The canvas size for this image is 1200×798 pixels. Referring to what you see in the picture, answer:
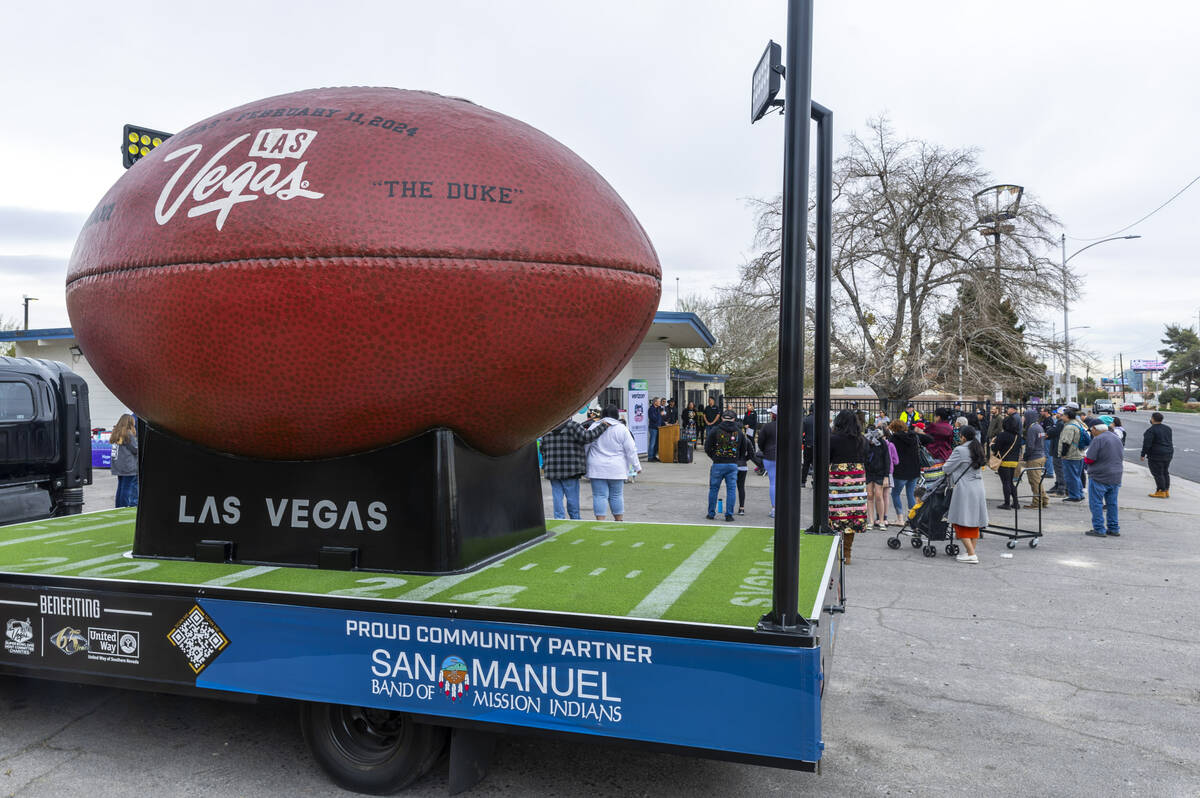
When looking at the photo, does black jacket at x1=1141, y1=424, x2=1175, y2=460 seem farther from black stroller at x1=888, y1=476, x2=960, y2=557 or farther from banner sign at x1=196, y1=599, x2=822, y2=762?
banner sign at x1=196, y1=599, x2=822, y2=762

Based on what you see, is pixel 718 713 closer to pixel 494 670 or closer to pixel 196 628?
pixel 494 670

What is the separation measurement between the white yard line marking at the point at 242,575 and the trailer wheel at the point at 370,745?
2.13 feet

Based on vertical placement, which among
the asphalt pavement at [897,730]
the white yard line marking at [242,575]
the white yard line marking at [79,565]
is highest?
the white yard line marking at [242,575]

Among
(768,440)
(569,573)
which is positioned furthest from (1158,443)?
(569,573)

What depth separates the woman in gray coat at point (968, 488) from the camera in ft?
29.2

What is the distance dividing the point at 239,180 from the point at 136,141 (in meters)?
3.93

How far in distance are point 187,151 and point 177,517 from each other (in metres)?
1.82

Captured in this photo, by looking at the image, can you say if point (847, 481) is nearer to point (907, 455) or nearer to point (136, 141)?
point (907, 455)

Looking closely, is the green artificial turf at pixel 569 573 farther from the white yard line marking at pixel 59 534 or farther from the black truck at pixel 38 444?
the black truck at pixel 38 444

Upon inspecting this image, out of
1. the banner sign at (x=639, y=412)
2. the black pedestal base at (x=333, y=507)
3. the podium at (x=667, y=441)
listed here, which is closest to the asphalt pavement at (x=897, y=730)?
the black pedestal base at (x=333, y=507)

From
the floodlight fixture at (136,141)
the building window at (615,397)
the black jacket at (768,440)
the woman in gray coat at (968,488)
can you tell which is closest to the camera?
the floodlight fixture at (136,141)

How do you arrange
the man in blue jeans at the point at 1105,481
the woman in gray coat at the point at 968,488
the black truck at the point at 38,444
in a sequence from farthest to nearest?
1. the man in blue jeans at the point at 1105,481
2. the woman in gray coat at the point at 968,488
3. the black truck at the point at 38,444

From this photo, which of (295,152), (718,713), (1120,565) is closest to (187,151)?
(295,152)

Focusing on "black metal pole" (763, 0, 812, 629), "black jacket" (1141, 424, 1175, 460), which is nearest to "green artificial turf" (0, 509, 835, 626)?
"black metal pole" (763, 0, 812, 629)
